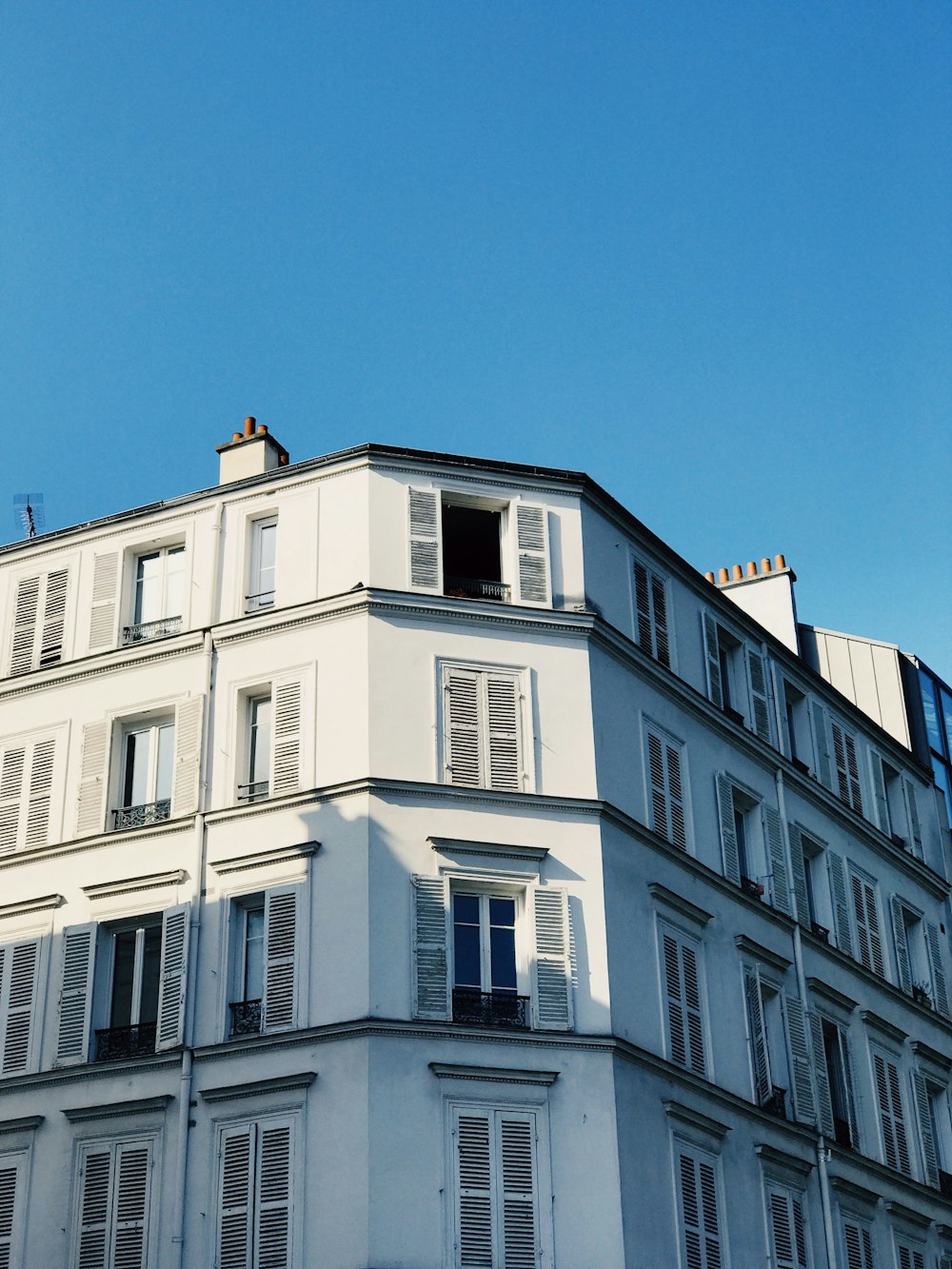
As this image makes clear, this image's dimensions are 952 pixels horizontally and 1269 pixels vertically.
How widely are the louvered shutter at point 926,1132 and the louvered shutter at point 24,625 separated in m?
17.9

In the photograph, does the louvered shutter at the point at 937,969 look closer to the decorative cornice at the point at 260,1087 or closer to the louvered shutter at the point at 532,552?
the louvered shutter at the point at 532,552

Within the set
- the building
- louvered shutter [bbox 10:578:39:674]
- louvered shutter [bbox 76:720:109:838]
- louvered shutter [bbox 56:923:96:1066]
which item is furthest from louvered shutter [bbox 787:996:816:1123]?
louvered shutter [bbox 10:578:39:674]

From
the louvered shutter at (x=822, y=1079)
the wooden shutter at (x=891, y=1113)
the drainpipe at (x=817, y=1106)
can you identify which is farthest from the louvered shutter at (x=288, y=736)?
the wooden shutter at (x=891, y=1113)

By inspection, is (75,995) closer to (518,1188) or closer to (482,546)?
(518,1188)

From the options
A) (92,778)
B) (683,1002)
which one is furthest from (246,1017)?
(683,1002)

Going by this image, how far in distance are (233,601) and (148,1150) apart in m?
8.70

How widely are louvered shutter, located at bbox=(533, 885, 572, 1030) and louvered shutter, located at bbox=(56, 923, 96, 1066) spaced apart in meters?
6.64

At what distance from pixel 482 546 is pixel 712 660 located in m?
4.94

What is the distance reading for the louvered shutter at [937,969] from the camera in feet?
128

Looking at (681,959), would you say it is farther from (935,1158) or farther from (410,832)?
(935,1158)

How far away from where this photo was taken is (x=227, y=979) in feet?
92.1

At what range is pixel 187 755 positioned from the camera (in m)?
30.3

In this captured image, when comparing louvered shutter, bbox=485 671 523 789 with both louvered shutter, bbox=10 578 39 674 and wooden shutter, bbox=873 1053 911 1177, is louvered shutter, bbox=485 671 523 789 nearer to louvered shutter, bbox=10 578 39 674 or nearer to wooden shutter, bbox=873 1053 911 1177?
louvered shutter, bbox=10 578 39 674

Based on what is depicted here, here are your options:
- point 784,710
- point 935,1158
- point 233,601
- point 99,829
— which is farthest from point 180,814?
point 935,1158
